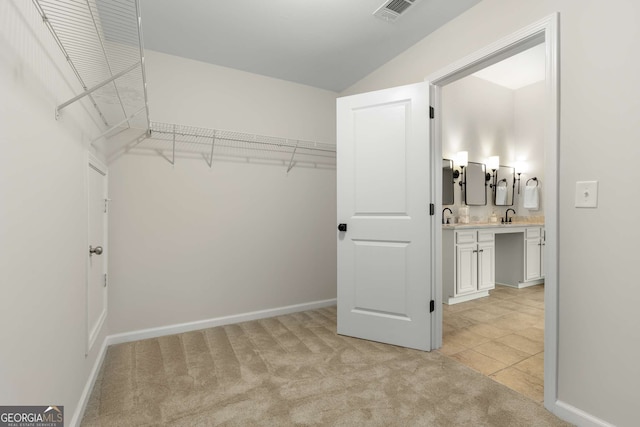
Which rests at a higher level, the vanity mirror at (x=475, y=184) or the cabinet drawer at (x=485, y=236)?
the vanity mirror at (x=475, y=184)

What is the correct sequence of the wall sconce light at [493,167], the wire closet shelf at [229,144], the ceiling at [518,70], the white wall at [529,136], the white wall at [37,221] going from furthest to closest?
the white wall at [529,136] → the wall sconce light at [493,167] → the ceiling at [518,70] → the wire closet shelf at [229,144] → the white wall at [37,221]

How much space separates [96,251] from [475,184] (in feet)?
14.7

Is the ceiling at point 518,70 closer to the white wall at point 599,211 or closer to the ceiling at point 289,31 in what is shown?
the ceiling at point 289,31

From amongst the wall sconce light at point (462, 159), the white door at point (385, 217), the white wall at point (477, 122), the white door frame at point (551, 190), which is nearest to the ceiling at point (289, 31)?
the white door at point (385, 217)

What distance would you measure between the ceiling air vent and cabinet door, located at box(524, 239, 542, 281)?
144 inches

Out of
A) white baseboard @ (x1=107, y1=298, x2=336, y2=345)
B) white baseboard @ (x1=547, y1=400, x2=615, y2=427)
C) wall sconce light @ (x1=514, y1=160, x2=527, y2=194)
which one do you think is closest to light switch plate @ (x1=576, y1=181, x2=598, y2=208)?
white baseboard @ (x1=547, y1=400, x2=615, y2=427)

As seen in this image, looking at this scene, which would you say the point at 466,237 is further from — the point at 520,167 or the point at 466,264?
the point at 520,167

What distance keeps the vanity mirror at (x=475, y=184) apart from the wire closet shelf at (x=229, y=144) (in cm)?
206

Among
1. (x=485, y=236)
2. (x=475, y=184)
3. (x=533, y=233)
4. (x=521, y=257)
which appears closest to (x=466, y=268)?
(x=485, y=236)

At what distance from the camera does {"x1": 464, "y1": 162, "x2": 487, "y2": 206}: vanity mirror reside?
13.9ft

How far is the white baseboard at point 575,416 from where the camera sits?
1445 mm

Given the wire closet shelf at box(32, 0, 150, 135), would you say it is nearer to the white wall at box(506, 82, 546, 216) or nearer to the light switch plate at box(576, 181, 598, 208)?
the light switch plate at box(576, 181, 598, 208)

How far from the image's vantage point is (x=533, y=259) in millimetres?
4324

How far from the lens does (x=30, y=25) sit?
1.08 meters
